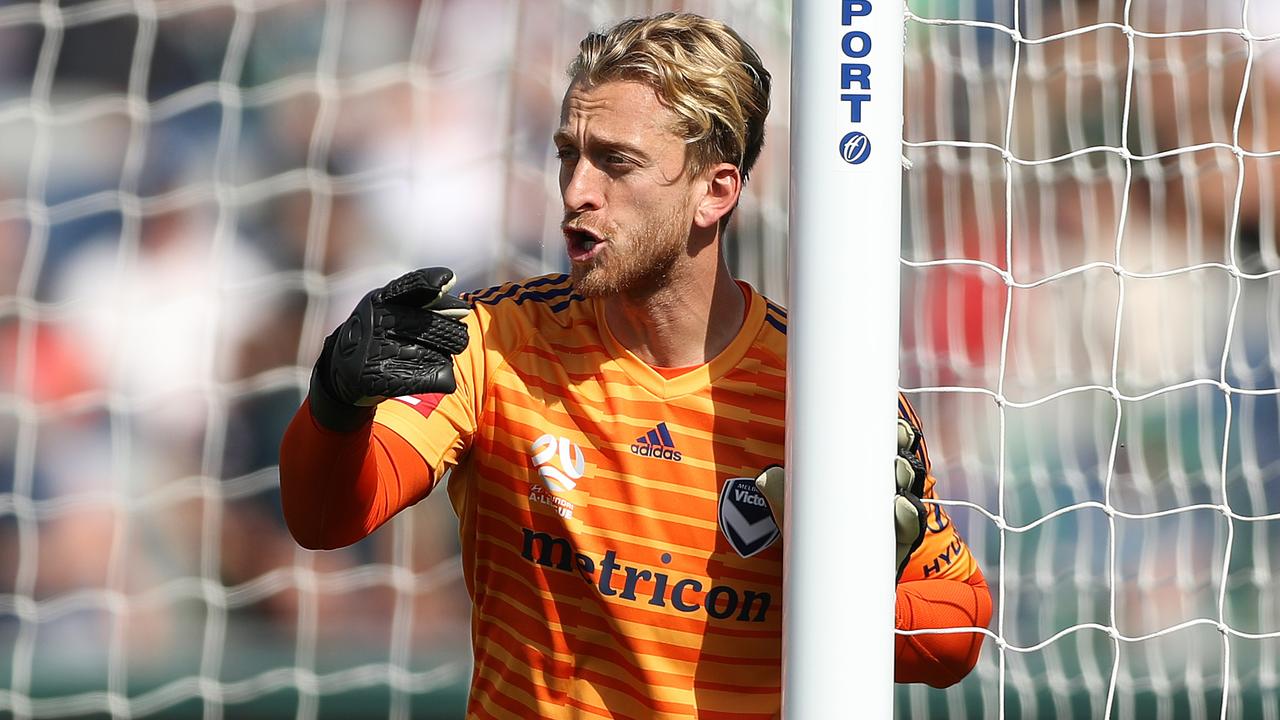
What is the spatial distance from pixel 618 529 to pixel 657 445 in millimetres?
115

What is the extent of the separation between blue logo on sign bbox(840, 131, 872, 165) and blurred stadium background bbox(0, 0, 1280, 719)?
7.06 feet

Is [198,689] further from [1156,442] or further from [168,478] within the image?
[1156,442]

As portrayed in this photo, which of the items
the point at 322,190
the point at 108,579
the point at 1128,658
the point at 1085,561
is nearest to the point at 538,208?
the point at 322,190

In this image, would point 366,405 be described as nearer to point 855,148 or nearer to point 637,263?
point 637,263

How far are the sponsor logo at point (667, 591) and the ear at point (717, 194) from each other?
0.44m

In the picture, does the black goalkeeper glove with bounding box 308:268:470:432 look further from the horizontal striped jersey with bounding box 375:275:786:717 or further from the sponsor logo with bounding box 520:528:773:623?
the sponsor logo with bounding box 520:528:773:623

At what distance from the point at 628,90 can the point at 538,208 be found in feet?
6.25

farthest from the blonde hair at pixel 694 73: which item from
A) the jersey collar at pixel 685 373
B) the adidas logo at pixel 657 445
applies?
the adidas logo at pixel 657 445

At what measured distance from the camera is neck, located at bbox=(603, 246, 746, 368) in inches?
67.6

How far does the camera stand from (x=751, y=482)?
5.38 ft

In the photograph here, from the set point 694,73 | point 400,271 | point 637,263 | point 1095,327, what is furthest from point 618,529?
point 1095,327

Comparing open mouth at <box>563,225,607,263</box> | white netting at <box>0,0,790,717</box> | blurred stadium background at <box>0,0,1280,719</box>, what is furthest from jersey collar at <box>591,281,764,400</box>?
blurred stadium background at <box>0,0,1280,719</box>

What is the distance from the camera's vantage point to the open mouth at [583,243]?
1.62m

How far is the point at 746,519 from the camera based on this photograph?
1.63 metres
